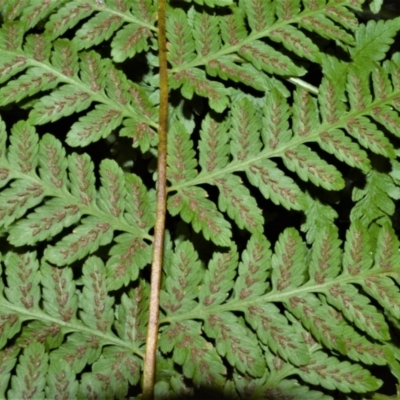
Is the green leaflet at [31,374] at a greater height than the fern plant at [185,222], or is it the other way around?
the fern plant at [185,222]

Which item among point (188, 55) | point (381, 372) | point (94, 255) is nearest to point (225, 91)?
point (188, 55)

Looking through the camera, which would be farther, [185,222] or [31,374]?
[185,222]

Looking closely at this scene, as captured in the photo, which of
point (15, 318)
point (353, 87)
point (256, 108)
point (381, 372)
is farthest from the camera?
point (381, 372)

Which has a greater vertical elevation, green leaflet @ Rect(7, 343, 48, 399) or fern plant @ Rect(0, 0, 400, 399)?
fern plant @ Rect(0, 0, 400, 399)

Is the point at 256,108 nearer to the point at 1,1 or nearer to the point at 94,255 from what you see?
the point at 94,255

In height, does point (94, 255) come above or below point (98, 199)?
below

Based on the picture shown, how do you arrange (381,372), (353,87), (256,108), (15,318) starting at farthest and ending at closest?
(381,372)
(256,108)
(353,87)
(15,318)

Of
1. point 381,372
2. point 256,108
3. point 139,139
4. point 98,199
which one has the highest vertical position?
point 256,108

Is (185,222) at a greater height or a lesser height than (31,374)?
greater
